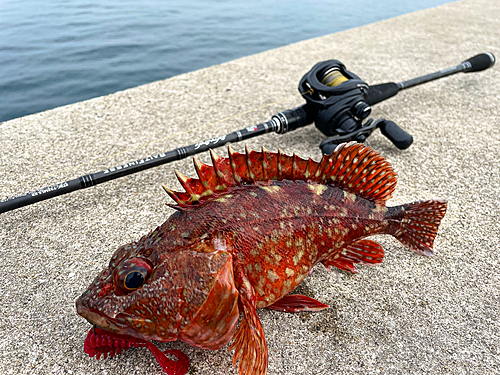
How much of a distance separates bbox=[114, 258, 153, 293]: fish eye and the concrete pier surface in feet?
1.62

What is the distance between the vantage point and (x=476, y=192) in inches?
120

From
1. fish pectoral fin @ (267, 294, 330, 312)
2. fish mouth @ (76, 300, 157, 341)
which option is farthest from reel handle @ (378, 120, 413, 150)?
fish mouth @ (76, 300, 157, 341)

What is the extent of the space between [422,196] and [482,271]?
2.44 ft

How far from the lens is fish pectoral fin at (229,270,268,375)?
5.35 feet

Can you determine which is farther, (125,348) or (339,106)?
(339,106)

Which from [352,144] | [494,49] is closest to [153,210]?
[352,144]

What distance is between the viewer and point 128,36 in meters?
8.99

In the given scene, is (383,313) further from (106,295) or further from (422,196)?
(106,295)

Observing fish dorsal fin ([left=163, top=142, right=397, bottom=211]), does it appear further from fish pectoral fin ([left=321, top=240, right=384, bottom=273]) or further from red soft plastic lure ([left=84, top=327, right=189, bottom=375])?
red soft plastic lure ([left=84, top=327, right=189, bottom=375])

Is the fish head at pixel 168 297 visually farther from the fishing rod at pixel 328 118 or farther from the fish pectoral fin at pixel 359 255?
the fishing rod at pixel 328 118

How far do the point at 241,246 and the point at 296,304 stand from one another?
569 mm

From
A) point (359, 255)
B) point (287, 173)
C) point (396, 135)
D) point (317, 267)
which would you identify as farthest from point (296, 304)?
point (396, 135)

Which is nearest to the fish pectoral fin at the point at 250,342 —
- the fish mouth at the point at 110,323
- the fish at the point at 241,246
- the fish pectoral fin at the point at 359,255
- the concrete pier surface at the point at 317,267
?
the fish at the point at 241,246

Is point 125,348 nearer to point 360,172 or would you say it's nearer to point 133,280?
point 133,280
